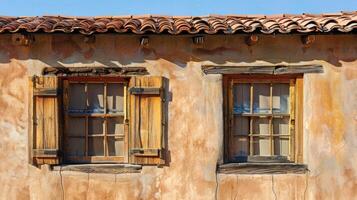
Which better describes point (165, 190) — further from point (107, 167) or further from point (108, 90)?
point (108, 90)

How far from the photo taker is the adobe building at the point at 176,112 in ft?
25.2

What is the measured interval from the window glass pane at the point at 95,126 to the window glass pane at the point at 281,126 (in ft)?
8.53

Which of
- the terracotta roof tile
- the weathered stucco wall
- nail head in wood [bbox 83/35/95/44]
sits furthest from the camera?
the weathered stucco wall

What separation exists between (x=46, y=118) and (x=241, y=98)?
114 inches

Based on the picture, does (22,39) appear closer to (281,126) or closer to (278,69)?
(278,69)

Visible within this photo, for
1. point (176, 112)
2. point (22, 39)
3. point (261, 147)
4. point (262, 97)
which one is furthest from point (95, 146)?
point (262, 97)

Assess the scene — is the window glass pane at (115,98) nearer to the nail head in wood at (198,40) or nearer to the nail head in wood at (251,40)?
the nail head in wood at (198,40)

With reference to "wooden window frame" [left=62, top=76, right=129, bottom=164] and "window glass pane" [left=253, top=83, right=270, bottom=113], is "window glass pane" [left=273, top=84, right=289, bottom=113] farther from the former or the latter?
"wooden window frame" [left=62, top=76, right=129, bottom=164]

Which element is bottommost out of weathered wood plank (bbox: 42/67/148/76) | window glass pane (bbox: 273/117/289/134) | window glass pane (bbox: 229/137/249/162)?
window glass pane (bbox: 229/137/249/162)

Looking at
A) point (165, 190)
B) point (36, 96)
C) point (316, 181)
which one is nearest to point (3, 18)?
point (36, 96)

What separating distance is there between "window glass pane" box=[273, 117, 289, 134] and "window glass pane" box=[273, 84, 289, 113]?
5.5 inches

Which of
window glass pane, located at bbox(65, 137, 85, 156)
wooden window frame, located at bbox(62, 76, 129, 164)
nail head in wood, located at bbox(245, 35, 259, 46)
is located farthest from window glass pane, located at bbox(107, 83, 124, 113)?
nail head in wood, located at bbox(245, 35, 259, 46)

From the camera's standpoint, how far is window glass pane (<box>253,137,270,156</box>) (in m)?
7.89

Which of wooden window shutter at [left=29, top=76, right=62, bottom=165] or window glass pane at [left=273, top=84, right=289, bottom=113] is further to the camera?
window glass pane at [left=273, top=84, right=289, bottom=113]
